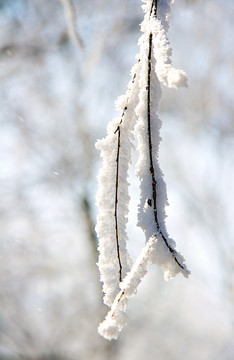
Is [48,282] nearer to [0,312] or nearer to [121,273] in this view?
[0,312]

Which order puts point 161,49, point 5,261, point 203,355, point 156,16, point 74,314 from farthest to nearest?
point 203,355 → point 74,314 → point 5,261 → point 156,16 → point 161,49

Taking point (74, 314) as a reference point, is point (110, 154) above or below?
above

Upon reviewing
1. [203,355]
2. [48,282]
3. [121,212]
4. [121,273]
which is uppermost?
[121,212]

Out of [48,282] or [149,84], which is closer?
[149,84]

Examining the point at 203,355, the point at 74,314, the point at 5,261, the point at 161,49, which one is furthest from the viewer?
the point at 203,355

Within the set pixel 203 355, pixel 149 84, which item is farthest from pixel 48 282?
pixel 149 84

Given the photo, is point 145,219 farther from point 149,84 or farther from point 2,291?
point 2,291
